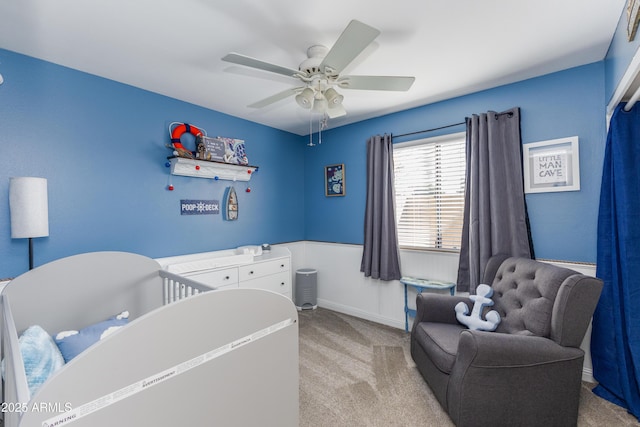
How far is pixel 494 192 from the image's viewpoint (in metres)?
2.44

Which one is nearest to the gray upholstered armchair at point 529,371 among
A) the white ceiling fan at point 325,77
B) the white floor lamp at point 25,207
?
the white ceiling fan at point 325,77

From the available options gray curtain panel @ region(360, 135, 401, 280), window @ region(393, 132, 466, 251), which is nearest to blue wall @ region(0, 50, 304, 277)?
gray curtain panel @ region(360, 135, 401, 280)

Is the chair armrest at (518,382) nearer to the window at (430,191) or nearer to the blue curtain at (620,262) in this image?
the blue curtain at (620,262)

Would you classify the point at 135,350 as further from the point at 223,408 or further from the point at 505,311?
the point at 505,311

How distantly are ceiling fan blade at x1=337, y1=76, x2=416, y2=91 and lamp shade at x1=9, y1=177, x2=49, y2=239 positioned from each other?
208cm

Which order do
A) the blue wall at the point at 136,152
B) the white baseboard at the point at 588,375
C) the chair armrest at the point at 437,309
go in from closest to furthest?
the blue wall at the point at 136,152, the white baseboard at the point at 588,375, the chair armrest at the point at 437,309

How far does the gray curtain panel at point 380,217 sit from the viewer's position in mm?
3129

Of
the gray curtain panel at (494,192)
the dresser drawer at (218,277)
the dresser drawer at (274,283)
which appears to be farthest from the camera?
the dresser drawer at (274,283)

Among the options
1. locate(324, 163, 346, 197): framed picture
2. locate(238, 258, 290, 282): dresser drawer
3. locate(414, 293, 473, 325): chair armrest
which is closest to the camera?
locate(414, 293, 473, 325): chair armrest

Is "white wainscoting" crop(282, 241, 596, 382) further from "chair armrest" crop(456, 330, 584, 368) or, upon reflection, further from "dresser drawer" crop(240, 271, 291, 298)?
"chair armrest" crop(456, 330, 584, 368)

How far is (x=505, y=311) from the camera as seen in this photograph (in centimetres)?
205

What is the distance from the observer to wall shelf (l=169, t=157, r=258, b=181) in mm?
2723

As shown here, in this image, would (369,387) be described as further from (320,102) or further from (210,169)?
(210,169)

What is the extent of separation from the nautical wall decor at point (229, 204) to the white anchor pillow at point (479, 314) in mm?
2429
